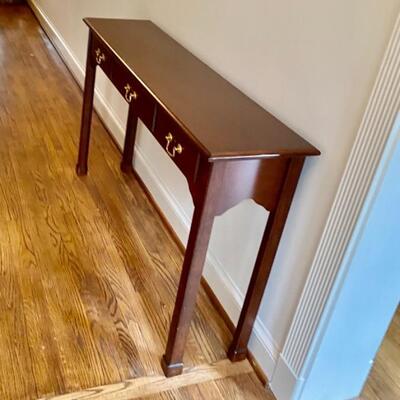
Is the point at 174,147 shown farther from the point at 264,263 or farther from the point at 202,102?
the point at 264,263

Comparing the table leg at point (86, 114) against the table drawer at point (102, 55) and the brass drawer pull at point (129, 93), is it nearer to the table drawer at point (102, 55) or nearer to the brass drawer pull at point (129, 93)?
the table drawer at point (102, 55)

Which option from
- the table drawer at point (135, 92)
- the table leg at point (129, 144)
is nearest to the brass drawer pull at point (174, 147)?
the table drawer at point (135, 92)

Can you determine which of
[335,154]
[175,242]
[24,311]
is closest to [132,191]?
[175,242]

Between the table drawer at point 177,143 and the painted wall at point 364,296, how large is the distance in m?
0.45

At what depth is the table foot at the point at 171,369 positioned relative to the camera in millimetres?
1681

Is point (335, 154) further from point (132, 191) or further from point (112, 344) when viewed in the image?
point (132, 191)

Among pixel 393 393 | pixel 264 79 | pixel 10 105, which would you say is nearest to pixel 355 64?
pixel 264 79

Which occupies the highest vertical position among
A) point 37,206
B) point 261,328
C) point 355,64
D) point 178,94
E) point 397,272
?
point 355,64

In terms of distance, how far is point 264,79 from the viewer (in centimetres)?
163

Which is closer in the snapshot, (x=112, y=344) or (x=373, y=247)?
(x=373, y=247)

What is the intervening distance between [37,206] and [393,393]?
1.64 m

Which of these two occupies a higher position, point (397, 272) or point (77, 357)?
point (397, 272)

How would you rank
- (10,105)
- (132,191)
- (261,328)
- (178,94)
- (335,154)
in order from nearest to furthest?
(335,154)
(178,94)
(261,328)
(132,191)
(10,105)

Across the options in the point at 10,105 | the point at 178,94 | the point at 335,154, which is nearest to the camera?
the point at 335,154
